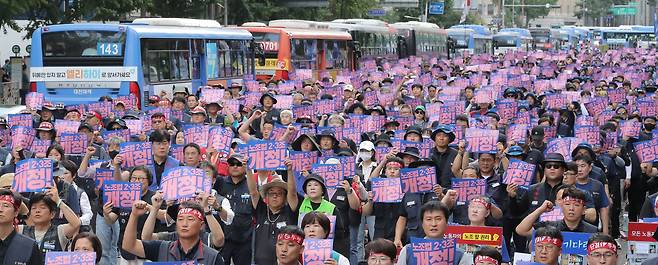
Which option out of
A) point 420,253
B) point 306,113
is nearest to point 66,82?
point 306,113

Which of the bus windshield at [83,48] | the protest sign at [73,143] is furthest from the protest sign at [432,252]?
the bus windshield at [83,48]

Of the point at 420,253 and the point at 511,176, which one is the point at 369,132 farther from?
the point at 420,253

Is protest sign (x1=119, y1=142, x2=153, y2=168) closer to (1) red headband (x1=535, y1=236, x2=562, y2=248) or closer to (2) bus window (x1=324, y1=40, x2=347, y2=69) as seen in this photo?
(1) red headband (x1=535, y1=236, x2=562, y2=248)

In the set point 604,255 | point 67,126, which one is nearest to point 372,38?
point 67,126

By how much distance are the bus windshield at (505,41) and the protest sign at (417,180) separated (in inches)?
2624

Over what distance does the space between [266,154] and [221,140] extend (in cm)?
274

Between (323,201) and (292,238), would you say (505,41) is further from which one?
(292,238)

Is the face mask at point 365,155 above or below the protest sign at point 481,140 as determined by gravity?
below

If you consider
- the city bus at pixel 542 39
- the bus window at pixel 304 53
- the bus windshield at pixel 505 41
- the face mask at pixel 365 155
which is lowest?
the city bus at pixel 542 39

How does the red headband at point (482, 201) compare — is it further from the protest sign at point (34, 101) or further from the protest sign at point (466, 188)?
the protest sign at point (34, 101)

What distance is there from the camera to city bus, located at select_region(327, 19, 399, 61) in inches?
1773

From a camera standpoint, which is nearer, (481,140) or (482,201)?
(482,201)

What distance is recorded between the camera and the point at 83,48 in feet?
83.6

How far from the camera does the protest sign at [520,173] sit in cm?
1180
